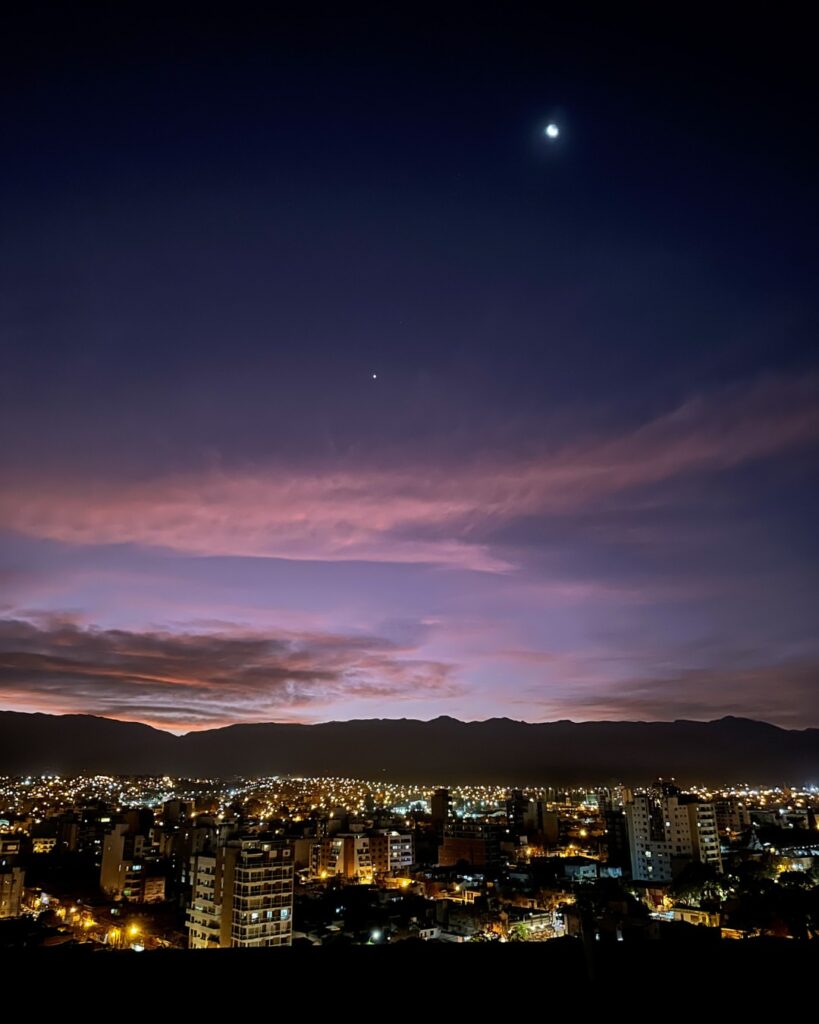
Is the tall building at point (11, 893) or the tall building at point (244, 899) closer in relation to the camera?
the tall building at point (244, 899)

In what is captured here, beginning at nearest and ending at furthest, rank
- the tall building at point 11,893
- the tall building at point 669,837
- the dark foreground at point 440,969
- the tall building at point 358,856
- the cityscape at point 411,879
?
1. the dark foreground at point 440,969
2. the cityscape at point 411,879
3. the tall building at point 11,893
4. the tall building at point 669,837
5. the tall building at point 358,856

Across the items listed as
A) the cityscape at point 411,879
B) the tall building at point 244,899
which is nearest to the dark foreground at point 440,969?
the cityscape at point 411,879

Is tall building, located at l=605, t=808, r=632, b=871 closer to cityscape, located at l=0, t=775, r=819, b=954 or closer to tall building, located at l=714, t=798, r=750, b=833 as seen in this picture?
cityscape, located at l=0, t=775, r=819, b=954

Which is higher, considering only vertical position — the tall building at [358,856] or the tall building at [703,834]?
the tall building at [703,834]

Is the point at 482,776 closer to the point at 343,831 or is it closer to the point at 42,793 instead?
the point at 42,793

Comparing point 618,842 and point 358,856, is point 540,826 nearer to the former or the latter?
point 618,842

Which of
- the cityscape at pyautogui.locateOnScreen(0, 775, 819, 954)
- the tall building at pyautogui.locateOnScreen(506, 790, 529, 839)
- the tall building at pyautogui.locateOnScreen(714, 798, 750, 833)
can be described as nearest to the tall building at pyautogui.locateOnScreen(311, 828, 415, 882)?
the cityscape at pyautogui.locateOnScreen(0, 775, 819, 954)

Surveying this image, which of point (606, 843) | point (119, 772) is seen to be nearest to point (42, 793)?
point (119, 772)

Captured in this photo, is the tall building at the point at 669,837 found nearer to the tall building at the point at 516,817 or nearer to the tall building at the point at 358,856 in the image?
the tall building at the point at 358,856

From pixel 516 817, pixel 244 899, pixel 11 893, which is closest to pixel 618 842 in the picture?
pixel 516 817
